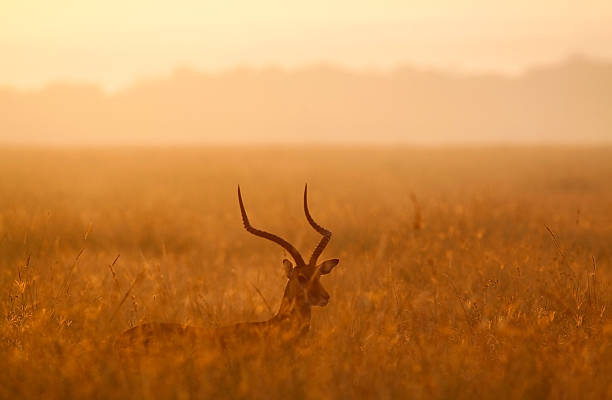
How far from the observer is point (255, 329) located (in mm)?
5316

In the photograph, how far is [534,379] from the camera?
15.3 ft

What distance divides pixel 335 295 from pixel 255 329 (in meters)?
2.69

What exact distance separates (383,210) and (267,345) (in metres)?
10.0

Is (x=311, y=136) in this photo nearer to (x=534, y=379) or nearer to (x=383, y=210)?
(x=383, y=210)

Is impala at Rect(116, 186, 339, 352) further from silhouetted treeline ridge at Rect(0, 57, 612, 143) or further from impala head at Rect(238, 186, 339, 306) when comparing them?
silhouetted treeline ridge at Rect(0, 57, 612, 143)

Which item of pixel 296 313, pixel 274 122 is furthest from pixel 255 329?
pixel 274 122

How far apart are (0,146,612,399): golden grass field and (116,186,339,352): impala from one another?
0.14 meters

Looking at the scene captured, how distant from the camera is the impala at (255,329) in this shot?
514cm

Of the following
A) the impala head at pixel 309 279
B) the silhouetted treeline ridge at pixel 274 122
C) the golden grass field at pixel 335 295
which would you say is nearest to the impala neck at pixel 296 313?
the impala head at pixel 309 279

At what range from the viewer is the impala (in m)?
5.14

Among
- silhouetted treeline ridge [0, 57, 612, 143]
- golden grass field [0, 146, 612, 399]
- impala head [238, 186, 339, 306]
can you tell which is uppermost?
silhouetted treeline ridge [0, 57, 612, 143]

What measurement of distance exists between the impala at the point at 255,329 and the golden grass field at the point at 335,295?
0.14 meters

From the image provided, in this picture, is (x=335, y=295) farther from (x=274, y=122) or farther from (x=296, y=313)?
(x=274, y=122)

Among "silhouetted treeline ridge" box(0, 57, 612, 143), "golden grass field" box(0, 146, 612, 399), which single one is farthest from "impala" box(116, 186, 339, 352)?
"silhouetted treeline ridge" box(0, 57, 612, 143)
